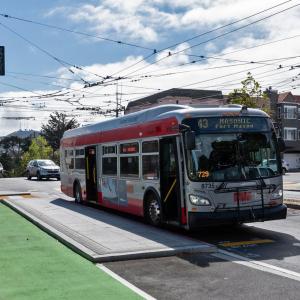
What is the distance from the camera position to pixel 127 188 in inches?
571

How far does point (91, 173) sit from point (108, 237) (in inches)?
299

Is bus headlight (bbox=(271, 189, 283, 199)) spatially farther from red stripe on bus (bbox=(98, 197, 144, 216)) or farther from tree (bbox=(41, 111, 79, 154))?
tree (bbox=(41, 111, 79, 154))

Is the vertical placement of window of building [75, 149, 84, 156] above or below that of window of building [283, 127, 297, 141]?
below

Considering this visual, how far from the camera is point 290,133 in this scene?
3027 inches

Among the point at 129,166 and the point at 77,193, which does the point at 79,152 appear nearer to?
the point at 77,193

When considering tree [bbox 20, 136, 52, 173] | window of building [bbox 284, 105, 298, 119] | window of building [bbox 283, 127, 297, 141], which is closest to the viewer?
window of building [bbox 284, 105, 298, 119]

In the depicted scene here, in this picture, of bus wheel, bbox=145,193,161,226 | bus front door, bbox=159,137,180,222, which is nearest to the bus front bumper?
bus front door, bbox=159,137,180,222

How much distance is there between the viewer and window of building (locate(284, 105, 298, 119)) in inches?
2980

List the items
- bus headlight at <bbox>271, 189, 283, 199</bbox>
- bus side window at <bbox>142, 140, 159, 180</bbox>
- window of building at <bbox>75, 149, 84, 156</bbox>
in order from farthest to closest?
window of building at <bbox>75, 149, 84, 156</bbox>, bus side window at <bbox>142, 140, 159, 180</bbox>, bus headlight at <bbox>271, 189, 283, 199</bbox>

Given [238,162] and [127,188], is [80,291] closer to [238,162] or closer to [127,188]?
[238,162]

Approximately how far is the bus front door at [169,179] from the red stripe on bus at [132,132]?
0.85 feet

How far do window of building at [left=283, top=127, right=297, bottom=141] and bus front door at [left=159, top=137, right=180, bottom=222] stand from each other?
66029 mm

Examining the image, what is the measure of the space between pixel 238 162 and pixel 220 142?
1.80 ft

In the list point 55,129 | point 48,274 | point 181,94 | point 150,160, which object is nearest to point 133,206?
point 150,160
